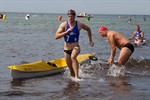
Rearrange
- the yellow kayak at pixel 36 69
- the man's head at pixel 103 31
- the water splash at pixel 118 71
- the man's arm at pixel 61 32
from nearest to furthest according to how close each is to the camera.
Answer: the man's arm at pixel 61 32
the man's head at pixel 103 31
the yellow kayak at pixel 36 69
the water splash at pixel 118 71

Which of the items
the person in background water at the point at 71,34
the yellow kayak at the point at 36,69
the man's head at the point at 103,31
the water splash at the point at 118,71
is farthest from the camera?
the water splash at the point at 118,71

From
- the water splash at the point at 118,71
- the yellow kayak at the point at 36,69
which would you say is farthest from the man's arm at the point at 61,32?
the water splash at the point at 118,71

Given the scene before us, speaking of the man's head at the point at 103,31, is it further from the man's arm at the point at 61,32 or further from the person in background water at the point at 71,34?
the man's arm at the point at 61,32

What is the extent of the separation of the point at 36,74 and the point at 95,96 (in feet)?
11.3


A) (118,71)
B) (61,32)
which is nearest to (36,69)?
(61,32)

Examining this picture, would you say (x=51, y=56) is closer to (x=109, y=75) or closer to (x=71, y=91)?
(x=109, y=75)

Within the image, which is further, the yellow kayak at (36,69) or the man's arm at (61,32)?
the yellow kayak at (36,69)

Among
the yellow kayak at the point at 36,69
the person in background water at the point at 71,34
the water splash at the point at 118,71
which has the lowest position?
the water splash at the point at 118,71

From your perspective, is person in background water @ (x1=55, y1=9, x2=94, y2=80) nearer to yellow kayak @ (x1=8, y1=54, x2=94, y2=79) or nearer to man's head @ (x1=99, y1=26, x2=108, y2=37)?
man's head @ (x1=99, y1=26, x2=108, y2=37)

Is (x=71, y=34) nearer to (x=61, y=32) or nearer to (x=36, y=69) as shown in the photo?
(x=61, y=32)

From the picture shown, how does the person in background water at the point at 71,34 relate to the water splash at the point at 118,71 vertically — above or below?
above

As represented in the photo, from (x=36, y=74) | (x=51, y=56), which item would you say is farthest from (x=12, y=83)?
(x=51, y=56)

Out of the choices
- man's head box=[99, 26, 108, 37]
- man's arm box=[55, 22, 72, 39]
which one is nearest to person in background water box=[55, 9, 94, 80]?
man's arm box=[55, 22, 72, 39]

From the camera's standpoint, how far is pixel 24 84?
10.2 meters
